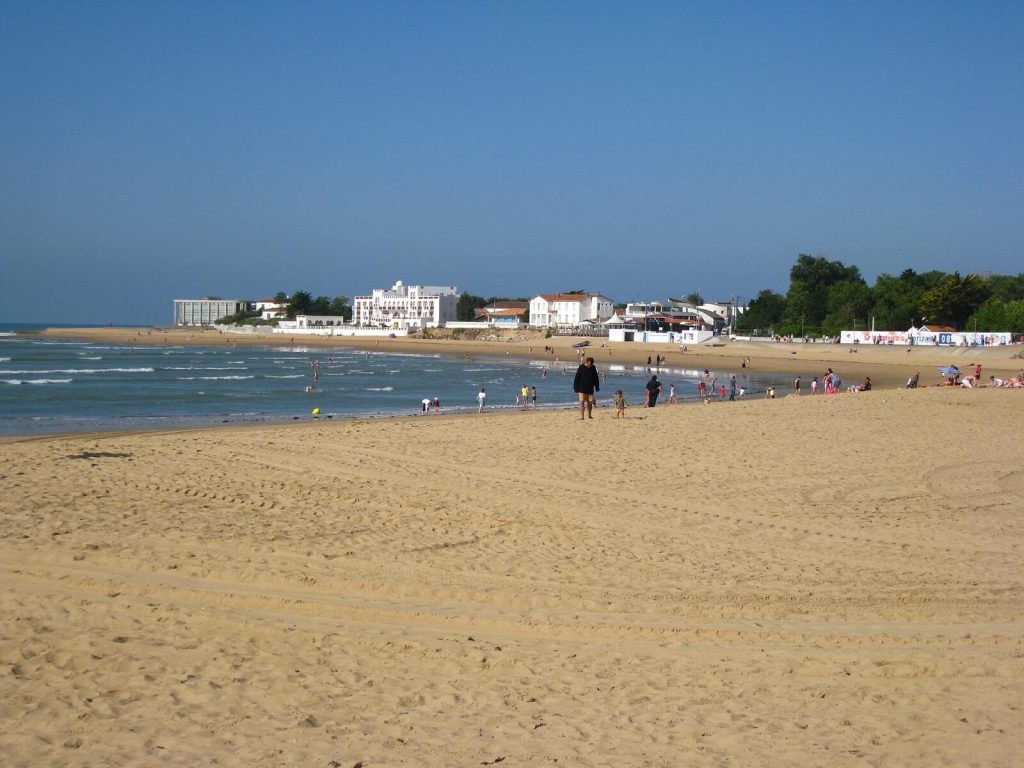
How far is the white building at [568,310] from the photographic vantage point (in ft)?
385

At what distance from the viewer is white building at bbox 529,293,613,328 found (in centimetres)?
11750

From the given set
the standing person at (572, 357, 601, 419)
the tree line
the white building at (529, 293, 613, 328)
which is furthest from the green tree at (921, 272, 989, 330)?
the standing person at (572, 357, 601, 419)

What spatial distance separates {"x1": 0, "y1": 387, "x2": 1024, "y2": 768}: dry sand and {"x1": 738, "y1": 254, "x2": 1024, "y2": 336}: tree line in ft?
203

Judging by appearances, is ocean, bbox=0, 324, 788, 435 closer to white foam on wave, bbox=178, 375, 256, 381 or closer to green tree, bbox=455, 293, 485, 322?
white foam on wave, bbox=178, 375, 256, 381

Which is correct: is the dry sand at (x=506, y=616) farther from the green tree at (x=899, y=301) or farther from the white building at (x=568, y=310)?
the white building at (x=568, y=310)

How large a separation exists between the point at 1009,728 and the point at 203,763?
3.77 metres

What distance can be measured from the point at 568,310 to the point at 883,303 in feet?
153

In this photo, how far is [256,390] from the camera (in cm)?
3831

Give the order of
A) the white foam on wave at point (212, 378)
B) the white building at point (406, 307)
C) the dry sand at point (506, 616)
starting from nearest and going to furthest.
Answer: the dry sand at point (506, 616) < the white foam on wave at point (212, 378) < the white building at point (406, 307)

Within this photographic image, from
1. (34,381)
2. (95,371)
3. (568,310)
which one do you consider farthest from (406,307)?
(34,381)

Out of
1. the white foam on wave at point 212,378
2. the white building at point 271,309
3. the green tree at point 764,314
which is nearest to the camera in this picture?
the white foam on wave at point 212,378

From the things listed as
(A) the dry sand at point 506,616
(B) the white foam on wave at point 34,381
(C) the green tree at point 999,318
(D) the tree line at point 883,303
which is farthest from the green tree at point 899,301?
(A) the dry sand at point 506,616

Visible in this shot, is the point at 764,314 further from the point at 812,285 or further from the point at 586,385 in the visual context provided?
the point at 586,385

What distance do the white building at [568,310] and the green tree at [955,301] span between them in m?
48.7
